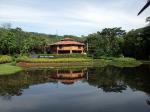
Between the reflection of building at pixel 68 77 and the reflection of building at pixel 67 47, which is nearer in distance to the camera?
the reflection of building at pixel 68 77

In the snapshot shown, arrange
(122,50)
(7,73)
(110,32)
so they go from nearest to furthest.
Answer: (7,73), (122,50), (110,32)

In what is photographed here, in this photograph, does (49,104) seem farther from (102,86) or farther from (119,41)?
(119,41)

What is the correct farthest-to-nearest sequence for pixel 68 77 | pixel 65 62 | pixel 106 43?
1. pixel 106 43
2. pixel 65 62
3. pixel 68 77

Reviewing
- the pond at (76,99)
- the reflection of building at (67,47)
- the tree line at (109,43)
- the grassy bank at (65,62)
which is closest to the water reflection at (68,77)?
the pond at (76,99)

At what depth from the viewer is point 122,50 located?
86.5 metres

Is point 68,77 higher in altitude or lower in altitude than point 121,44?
lower

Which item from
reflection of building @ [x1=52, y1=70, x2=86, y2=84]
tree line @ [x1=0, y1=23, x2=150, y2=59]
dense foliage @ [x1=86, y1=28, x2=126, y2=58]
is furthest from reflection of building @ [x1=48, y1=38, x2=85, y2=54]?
reflection of building @ [x1=52, y1=70, x2=86, y2=84]

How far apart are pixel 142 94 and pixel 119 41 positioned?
61333mm

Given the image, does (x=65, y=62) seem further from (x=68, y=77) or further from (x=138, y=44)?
(x=68, y=77)

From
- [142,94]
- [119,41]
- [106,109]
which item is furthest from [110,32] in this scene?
[106,109]

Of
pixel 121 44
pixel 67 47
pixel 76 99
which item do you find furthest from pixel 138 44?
pixel 76 99

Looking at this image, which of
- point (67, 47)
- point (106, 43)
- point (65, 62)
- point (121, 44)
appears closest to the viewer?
point (65, 62)

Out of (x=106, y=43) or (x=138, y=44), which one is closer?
(x=138, y=44)

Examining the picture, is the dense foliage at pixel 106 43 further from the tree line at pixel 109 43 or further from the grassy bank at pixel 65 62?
the grassy bank at pixel 65 62
